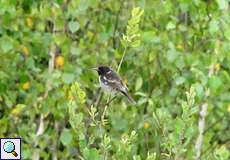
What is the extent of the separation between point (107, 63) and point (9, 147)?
2087mm

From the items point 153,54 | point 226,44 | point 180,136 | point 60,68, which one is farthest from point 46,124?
point 180,136

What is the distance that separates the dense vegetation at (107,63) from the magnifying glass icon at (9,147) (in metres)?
1.37

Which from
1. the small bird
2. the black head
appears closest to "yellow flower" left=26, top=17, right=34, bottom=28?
the black head

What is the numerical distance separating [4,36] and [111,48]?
888mm

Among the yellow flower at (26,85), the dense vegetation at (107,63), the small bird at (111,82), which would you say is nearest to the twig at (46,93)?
the dense vegetation at (107,63)

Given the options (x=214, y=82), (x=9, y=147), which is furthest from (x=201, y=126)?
(x=9, y=147)

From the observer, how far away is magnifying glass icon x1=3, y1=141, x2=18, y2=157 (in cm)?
391

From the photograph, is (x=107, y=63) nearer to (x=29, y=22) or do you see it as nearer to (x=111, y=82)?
(x=29, y=22)

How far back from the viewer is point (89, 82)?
5.91 meters

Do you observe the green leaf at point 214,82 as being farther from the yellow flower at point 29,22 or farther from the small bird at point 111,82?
the yellow flower at point 29,22

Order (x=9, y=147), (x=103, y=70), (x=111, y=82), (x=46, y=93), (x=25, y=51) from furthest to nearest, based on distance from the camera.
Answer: (x=46, y=93), (x=25, y=51), (x=103, y=70), (x=111, y=82), (x=9, y=147)

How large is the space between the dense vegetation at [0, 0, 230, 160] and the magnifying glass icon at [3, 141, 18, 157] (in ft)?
4.49

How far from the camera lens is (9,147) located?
4.01 m

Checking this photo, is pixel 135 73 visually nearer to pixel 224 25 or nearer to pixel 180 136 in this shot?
pixel 224 25
